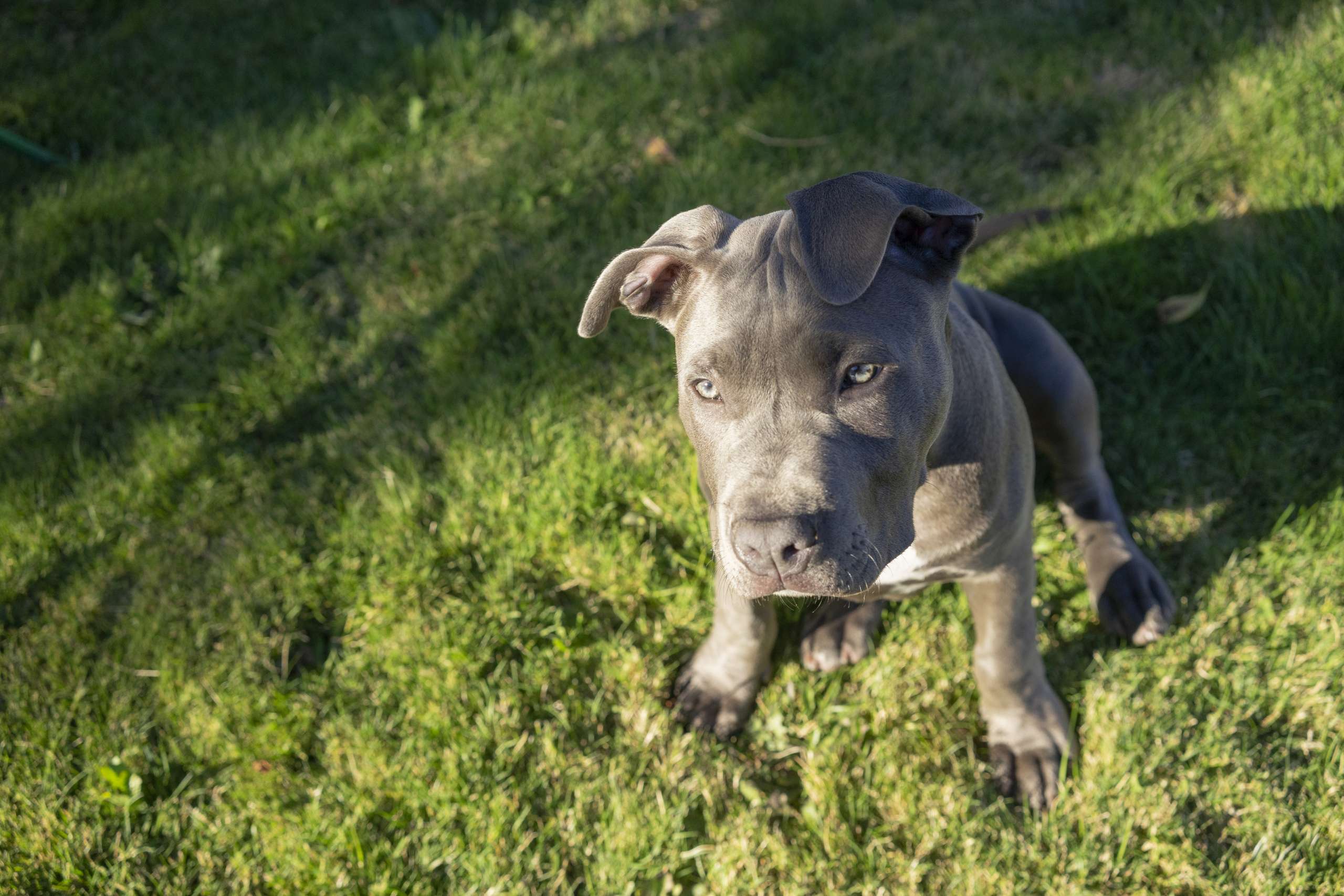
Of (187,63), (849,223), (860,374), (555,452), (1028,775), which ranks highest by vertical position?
(849,223)

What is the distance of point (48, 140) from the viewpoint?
5652 millimetres

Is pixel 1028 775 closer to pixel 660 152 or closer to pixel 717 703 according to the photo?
pixel 717 703

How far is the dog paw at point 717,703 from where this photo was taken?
3.51 meters

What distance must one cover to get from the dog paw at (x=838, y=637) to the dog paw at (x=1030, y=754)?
519 millimetres

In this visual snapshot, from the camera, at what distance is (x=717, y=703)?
11.6 feet

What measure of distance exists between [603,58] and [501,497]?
2.85 m

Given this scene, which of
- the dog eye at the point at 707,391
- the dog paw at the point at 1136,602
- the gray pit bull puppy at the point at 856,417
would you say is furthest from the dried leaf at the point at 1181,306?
the dog eye at the point at 707,391

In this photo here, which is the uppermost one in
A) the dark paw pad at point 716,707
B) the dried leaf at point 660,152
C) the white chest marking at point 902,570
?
the dried leaf at point 660,152

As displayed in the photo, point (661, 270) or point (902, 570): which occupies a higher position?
point (661, 270)

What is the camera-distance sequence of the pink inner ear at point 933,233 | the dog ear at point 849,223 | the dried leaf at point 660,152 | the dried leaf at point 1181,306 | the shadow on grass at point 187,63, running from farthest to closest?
the shadow on grass at point 187,63
the dried leaf at point 660,152
the dried leaf at point 1181,306
the pink inner ear at point 933,233
the dog ear at point 849,223

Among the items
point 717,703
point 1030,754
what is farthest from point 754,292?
point 1030,754

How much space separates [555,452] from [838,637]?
140 cm

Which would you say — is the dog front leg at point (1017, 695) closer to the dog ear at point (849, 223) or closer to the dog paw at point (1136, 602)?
the dog paw at point (1136, 602)

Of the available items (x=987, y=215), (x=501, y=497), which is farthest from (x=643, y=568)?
(x=987, y=215)
